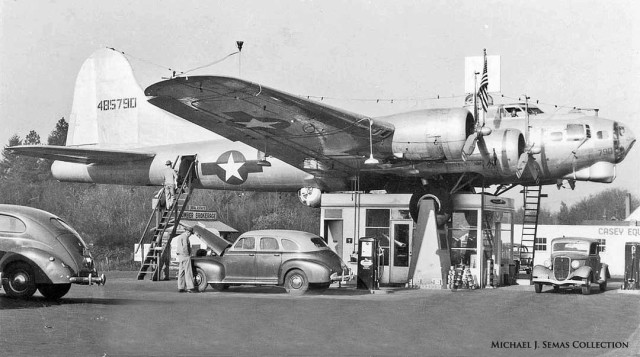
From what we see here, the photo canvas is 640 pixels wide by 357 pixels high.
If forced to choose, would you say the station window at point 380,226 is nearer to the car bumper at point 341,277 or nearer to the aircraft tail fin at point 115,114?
the car bumper at point 341,277

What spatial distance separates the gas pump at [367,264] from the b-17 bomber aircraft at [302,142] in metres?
2.24

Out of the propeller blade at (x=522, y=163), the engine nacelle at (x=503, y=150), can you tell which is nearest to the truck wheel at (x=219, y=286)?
the engine nacelle at (x=503, y=150)

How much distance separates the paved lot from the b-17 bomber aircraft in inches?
192

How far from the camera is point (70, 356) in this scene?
27.5ft

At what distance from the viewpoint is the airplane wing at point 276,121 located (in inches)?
693

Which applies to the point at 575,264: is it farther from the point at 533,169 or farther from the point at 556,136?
the point at 556,136

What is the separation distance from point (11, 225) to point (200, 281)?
5782 mm

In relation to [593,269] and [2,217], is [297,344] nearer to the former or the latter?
[2,217]

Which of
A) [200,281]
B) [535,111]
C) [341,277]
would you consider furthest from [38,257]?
[535,111]

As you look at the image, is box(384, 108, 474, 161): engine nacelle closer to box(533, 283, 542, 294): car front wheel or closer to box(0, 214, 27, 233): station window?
box(533, 283, 542, 294): car front wheel

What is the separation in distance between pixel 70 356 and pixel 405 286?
15373mm

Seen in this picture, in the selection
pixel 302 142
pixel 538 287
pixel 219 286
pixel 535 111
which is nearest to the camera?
pixel 219 286

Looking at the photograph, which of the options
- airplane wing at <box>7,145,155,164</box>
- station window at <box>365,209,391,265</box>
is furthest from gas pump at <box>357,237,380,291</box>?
airplane wing at <box>7,145,155,164</box>

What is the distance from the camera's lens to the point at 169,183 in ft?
83.4
